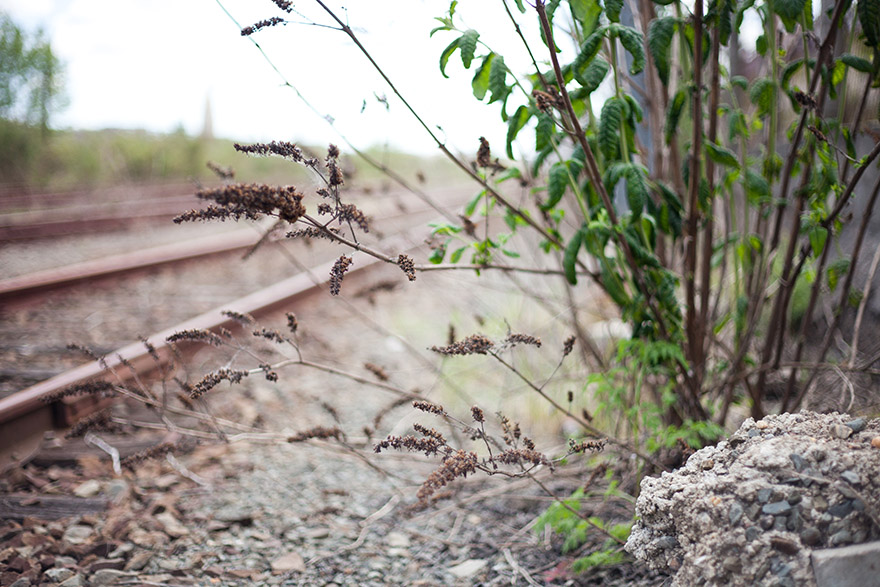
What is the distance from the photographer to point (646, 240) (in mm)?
1877

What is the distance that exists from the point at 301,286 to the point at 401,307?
829 millimetres

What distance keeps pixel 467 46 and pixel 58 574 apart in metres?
1.83

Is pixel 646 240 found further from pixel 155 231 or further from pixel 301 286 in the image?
pixel 155 231

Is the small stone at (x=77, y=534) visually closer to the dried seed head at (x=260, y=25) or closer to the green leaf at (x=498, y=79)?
the dried seed head at (x=260, y=25)

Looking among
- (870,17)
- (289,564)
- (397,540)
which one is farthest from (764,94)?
(289,564)

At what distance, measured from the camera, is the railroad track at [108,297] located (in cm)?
242

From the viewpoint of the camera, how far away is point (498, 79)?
1613mm

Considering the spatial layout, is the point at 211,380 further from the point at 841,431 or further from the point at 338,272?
the point at 841,431

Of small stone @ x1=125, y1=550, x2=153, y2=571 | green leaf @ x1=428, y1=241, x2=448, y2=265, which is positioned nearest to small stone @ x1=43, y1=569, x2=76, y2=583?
small stone @ x1=125, y1=550, x2=153, y2=571

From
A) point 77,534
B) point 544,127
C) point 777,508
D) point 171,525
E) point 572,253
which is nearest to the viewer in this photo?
point 777,508

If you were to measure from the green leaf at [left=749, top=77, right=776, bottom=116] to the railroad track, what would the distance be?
1.53 metres

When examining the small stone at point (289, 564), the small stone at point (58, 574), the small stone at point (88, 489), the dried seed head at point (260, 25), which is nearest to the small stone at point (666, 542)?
the small stone at point (289, 564)

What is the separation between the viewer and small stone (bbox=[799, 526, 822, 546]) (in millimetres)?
1109

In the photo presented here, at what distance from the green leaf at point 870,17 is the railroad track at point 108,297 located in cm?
172
